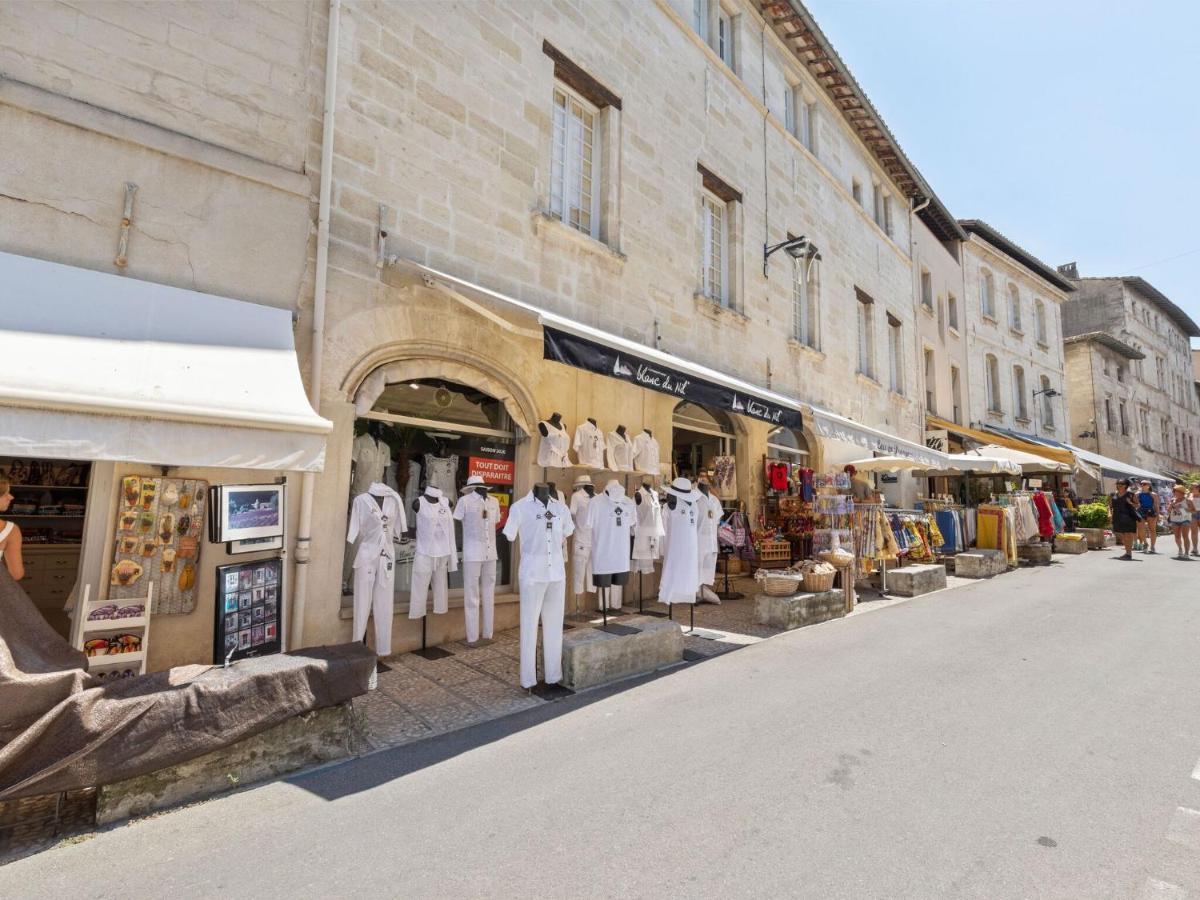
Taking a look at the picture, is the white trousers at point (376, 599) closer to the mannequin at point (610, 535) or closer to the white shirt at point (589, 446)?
the mannequin at point (610, 535)

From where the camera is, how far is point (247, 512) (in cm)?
467

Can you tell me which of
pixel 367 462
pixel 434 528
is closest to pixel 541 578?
pixel 434 528

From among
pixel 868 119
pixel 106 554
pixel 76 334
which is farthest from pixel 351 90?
pixel 868 119

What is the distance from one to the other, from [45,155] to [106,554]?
2914 mm

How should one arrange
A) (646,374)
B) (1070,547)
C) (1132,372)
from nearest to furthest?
(646,374), (1070,547), (1132,372)

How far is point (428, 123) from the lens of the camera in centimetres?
647

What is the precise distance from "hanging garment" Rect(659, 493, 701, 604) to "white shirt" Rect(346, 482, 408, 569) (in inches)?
120

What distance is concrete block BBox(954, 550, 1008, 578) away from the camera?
11.4 meters

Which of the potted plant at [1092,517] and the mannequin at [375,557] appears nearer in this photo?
the mannequin at [375,557]

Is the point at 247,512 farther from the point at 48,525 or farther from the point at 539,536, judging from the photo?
the point at 48,525

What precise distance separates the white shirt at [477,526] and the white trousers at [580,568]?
4.52 ft

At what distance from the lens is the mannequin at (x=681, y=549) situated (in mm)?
6898

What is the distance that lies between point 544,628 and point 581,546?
2.17m

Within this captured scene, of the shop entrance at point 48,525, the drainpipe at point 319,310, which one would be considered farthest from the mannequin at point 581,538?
the shop entrance at point 48,525
